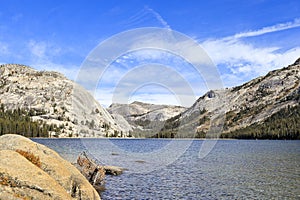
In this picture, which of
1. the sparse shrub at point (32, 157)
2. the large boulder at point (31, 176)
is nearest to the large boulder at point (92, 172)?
the large boulder at point (31, 176)

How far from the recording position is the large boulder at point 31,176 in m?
15.9

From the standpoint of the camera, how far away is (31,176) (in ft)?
55.3

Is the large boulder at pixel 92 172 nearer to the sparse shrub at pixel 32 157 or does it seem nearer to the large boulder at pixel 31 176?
the large boulder at pixel 31 176

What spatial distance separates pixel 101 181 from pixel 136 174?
35.2 feet

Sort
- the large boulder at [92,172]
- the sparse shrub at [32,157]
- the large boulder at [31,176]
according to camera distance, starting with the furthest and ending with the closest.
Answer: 1. the large boulder at [92,172]
2. the sparse shrub at [32,157]
3. the large boulder at [31,176]

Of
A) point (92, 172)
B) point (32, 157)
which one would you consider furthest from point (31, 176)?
point (92, 172)

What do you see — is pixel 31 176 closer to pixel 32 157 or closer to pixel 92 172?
pixel 32 157

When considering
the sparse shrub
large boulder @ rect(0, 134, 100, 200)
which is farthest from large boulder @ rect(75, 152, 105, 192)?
the sparse shrub

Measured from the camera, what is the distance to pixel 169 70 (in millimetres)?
43219

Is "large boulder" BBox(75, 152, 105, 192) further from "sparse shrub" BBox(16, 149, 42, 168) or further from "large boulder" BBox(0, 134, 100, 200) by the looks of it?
"sparse shrub" BBox(16, 149, 42, 168)

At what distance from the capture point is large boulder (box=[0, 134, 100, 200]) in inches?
626

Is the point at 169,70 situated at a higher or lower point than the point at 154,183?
higher

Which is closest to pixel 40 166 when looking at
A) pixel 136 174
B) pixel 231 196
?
pixel 231 196

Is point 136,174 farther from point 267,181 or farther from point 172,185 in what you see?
point 267,181
